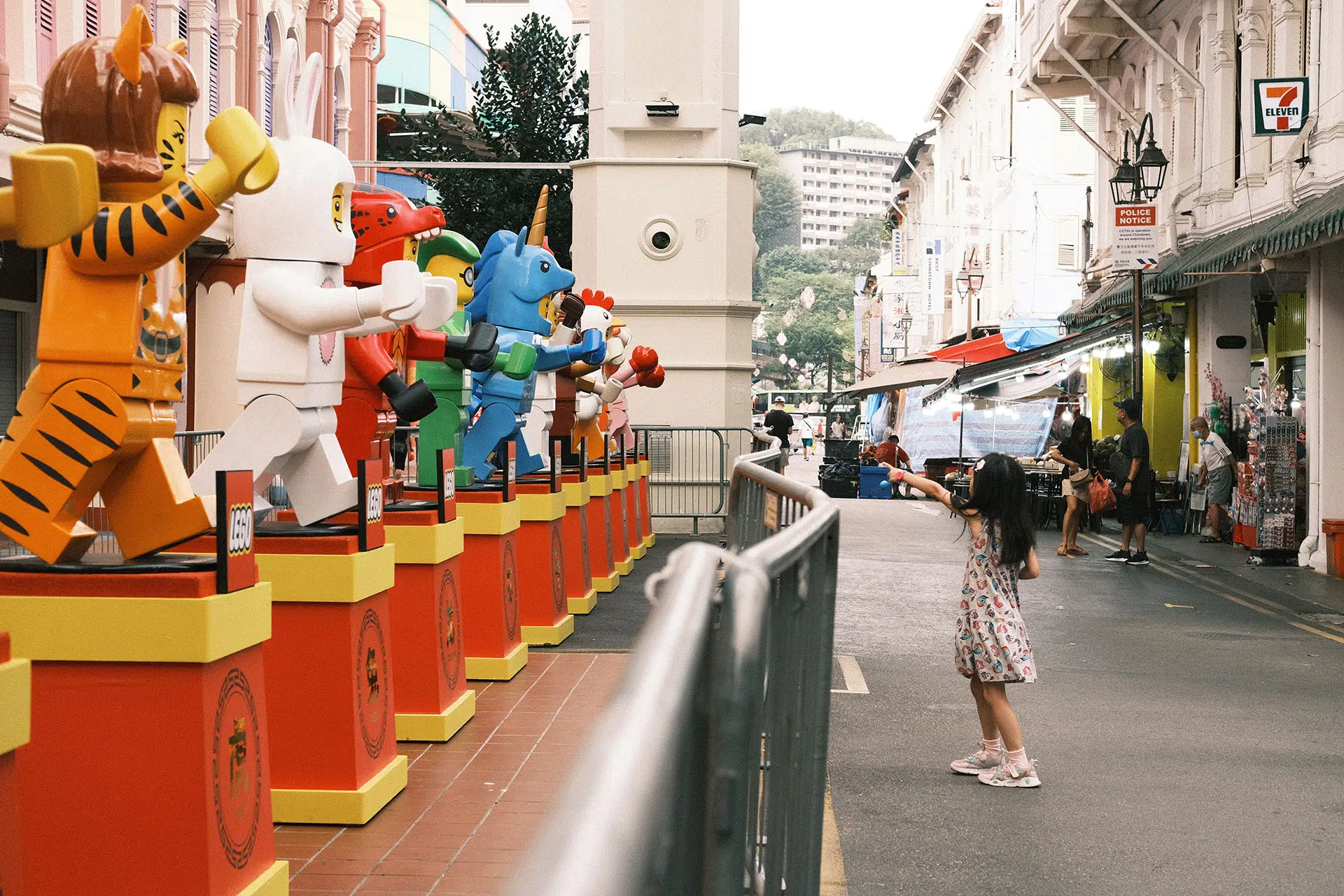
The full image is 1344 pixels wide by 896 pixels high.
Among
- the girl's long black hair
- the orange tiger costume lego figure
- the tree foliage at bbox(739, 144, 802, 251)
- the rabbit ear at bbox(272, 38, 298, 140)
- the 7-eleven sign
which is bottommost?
the girl's long black hair

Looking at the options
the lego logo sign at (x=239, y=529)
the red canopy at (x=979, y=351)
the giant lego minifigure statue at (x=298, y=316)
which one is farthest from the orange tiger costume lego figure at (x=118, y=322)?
the red canopy at (x=979, y=351)

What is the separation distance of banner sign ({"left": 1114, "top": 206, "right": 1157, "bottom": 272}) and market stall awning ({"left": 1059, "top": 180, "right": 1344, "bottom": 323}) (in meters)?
0.45

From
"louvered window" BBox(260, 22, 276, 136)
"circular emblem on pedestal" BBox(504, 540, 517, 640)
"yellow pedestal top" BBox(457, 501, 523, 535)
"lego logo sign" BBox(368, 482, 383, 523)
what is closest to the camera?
"lego logo sign" BBox(368, 482, 383, 523)

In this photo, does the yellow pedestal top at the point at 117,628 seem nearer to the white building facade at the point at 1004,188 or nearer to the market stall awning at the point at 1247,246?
the market stall awning at the point at 1247,246

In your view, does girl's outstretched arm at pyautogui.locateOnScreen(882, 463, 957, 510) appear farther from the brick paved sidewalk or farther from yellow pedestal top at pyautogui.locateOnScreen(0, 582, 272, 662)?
yellow pedestal top at pyautogui.locateOnScreen(0, 582, 272, 662)

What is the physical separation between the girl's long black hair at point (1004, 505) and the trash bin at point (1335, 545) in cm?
1009

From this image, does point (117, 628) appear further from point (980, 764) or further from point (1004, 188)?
point (1004, 188)

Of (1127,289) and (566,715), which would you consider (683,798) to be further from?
(1127,289)

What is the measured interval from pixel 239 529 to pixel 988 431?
27.5 meters

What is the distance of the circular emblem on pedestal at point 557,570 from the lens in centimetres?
1059

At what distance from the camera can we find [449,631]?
24.9ft

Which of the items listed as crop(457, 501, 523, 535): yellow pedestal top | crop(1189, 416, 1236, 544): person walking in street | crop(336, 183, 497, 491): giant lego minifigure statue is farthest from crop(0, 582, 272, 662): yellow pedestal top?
crop(1189, 416, 1236, 544): person walking in street

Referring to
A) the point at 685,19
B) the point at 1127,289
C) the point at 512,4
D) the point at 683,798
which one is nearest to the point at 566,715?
the point at 683,798

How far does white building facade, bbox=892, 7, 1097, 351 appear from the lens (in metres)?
43.7
